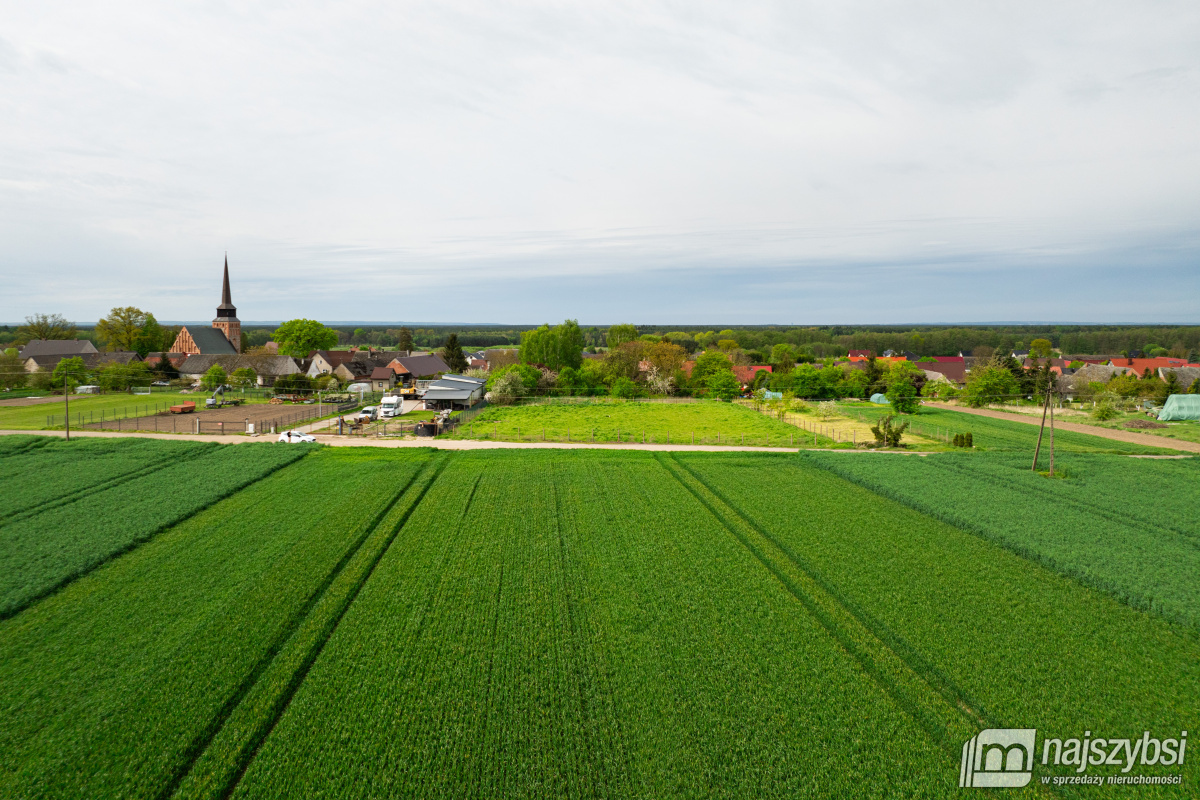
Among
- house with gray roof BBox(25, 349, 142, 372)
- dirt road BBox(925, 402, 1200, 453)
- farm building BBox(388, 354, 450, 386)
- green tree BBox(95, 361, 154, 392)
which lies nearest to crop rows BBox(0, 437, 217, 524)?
green tree BBox(95, 361, 154, 392)

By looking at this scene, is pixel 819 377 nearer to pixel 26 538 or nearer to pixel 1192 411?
pixel 1192 411

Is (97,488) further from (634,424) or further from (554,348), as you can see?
(554,348)

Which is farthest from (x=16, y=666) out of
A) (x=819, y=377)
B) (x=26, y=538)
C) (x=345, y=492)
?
(x=819, y=377)

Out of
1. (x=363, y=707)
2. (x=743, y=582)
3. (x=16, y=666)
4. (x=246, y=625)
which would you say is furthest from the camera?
(x=743, y=582)

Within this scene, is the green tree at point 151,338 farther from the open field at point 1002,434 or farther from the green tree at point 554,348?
the open field at point 1002,434

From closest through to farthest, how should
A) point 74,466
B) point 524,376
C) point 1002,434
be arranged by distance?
point 74,466, point 1002,434, point 524,376

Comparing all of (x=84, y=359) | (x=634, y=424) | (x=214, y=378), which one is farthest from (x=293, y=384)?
(x=84, y=359)
